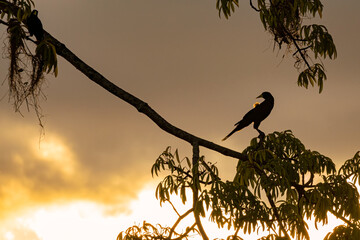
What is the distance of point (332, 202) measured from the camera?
516 cm

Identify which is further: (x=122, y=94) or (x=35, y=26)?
(x=122, y=94)

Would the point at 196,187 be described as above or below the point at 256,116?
below

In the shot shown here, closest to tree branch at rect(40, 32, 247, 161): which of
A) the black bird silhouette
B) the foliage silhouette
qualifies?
the foliage silhouette

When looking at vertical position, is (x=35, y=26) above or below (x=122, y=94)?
above

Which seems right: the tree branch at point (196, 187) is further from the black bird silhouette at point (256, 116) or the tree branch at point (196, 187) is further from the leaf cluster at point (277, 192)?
the black bird silhouette at point (256, 116)

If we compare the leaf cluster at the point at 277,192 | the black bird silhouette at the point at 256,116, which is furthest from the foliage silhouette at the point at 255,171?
the black bird silhouette at the point at 256,116

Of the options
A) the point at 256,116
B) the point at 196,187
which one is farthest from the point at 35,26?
the point at 256,116

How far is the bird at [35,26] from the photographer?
467 cm

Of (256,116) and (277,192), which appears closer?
(277,192)

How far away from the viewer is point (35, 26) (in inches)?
185

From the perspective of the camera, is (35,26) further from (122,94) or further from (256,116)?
(256,116)

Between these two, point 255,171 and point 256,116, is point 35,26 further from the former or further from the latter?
point 256,116

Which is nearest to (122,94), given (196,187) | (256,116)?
(196,187)

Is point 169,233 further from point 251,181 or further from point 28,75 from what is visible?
point 28,75
